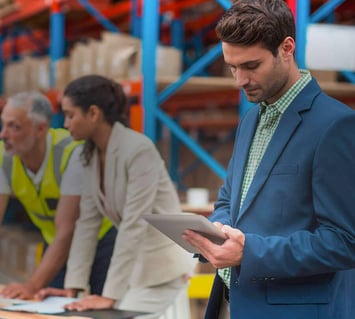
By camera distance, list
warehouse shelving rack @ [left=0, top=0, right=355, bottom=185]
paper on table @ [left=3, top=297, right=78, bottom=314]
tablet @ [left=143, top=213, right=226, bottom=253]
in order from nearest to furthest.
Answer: tablet @ [left=143, top=213, right=226, bottom=253], paper on table @ [left=3, top=297, right=78, bottom=314], warehouse shelving rack @ [left=0, top=0, right=355, bottom=185]

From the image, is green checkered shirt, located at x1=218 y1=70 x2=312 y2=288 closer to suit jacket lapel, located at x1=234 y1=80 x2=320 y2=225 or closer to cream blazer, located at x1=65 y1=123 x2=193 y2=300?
suit jacket lapel, located at x1=234 y1=80 x2=320 y2=225

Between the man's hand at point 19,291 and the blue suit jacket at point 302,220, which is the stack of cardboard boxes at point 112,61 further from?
the blue suit jacket at point 302,220

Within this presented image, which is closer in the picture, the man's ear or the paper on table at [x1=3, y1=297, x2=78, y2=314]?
the man's ear

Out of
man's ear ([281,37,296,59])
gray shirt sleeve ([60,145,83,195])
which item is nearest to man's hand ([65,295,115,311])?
gray shirt sleeve ([60,145,83,195])

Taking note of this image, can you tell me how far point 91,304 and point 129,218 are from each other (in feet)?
1.18

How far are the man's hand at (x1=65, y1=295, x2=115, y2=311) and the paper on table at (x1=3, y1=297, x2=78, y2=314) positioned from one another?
0.04 metres

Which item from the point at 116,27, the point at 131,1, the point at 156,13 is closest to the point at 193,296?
the point at 156,13

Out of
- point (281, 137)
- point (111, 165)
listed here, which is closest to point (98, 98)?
point (111, 165)

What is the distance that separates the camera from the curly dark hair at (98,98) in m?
3.10

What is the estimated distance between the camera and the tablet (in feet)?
5.69

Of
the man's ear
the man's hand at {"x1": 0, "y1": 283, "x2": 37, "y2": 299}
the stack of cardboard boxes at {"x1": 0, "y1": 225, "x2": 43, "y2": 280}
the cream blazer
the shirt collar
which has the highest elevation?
the man's ear

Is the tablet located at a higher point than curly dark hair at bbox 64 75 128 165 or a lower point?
lower

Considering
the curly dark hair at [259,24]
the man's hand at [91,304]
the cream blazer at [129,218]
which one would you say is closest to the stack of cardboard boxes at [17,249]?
the cream blazer at [129,218]

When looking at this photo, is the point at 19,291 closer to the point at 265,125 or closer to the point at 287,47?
the point at 265,125
